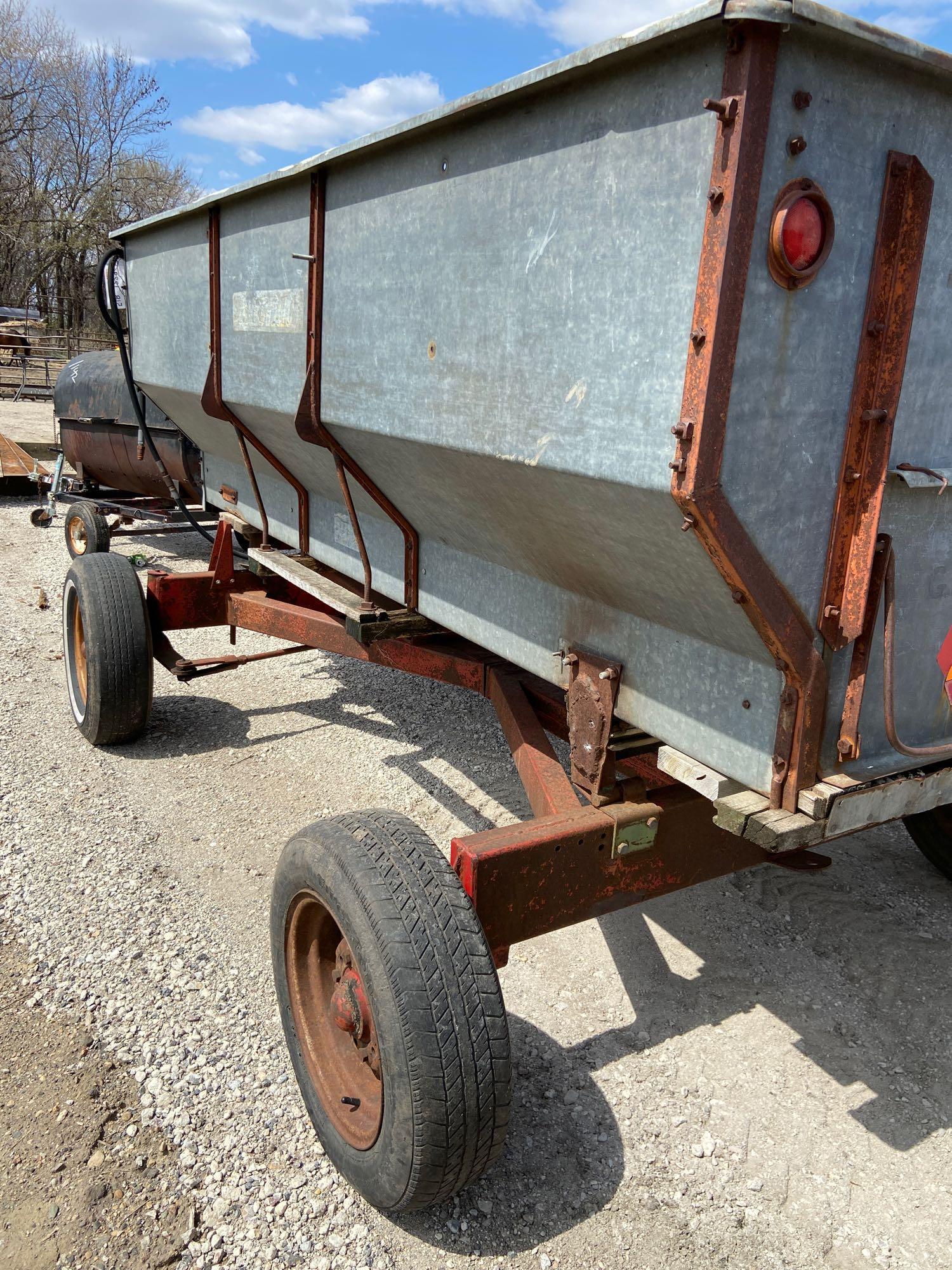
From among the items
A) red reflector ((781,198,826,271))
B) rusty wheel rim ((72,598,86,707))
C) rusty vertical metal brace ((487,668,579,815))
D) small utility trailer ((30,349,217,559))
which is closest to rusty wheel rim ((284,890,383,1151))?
rusty vertical metal brace ((487,668,579,815))

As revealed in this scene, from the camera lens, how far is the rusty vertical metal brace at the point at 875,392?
167cm

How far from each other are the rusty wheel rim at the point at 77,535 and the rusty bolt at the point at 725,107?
23.0 feet

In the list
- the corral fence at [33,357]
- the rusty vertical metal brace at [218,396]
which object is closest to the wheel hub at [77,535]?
the rusty vertical metal brace at [218,396]

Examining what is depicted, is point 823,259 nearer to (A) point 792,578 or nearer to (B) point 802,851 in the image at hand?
(A) point 792,578

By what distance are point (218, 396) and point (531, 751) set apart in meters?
2.16

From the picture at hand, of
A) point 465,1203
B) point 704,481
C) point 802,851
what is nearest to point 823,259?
point 704,481

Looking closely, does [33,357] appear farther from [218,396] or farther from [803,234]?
[803,234]

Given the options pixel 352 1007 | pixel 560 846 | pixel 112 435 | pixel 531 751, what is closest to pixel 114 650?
pixel 531 751

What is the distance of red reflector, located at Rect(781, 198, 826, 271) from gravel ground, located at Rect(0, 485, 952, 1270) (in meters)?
2.10

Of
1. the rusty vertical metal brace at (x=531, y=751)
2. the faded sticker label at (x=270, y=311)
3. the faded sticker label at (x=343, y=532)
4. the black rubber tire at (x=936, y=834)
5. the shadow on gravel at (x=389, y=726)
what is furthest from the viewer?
the shadow on gravel at (x=389, y=726)

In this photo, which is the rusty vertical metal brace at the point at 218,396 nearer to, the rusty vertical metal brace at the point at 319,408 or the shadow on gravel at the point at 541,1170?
the rusty vertical metal brace at the point at 319,408

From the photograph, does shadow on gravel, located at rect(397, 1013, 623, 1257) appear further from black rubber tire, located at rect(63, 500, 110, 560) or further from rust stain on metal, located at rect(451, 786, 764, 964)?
black rubber tire, located at rect(63, 500, 110, 560)

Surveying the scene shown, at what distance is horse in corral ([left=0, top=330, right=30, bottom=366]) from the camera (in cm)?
2434

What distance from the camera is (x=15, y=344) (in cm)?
2631
